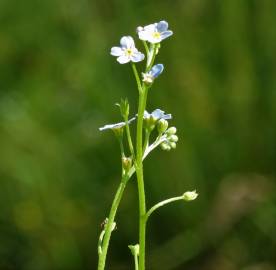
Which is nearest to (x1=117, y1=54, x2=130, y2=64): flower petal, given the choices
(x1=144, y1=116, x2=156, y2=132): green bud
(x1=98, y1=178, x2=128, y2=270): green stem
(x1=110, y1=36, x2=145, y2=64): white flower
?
(x1=110, y1=36, x2=145, y2=64): white flower

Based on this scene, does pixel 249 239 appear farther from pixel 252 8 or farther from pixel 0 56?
pixel 0 56

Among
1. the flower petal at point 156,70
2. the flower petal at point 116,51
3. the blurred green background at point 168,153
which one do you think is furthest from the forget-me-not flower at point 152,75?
the blurred green background at point 168,153

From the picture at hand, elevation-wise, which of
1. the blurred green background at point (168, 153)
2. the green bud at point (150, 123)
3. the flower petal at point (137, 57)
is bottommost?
the green bud at point (150, 123)

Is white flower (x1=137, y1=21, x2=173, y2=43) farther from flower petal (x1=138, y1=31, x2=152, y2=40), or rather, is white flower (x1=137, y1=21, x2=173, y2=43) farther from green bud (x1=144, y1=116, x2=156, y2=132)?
green bud (x1=144, y1=116, x2=156, y2=132)

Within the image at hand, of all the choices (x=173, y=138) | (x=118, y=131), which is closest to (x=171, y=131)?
(x=173, y=138)

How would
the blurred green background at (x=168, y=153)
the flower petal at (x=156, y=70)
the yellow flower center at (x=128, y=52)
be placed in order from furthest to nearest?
the blurred green background at (x=168, y=153) < the yellow flower center at (x=128, y=52) < the flower petal at (x=156, y=70)

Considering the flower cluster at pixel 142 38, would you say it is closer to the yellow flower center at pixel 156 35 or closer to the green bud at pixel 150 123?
the yellow flower center at pixel 156 35

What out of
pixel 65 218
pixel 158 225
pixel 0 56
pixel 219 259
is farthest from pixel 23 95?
pixel 219 259
